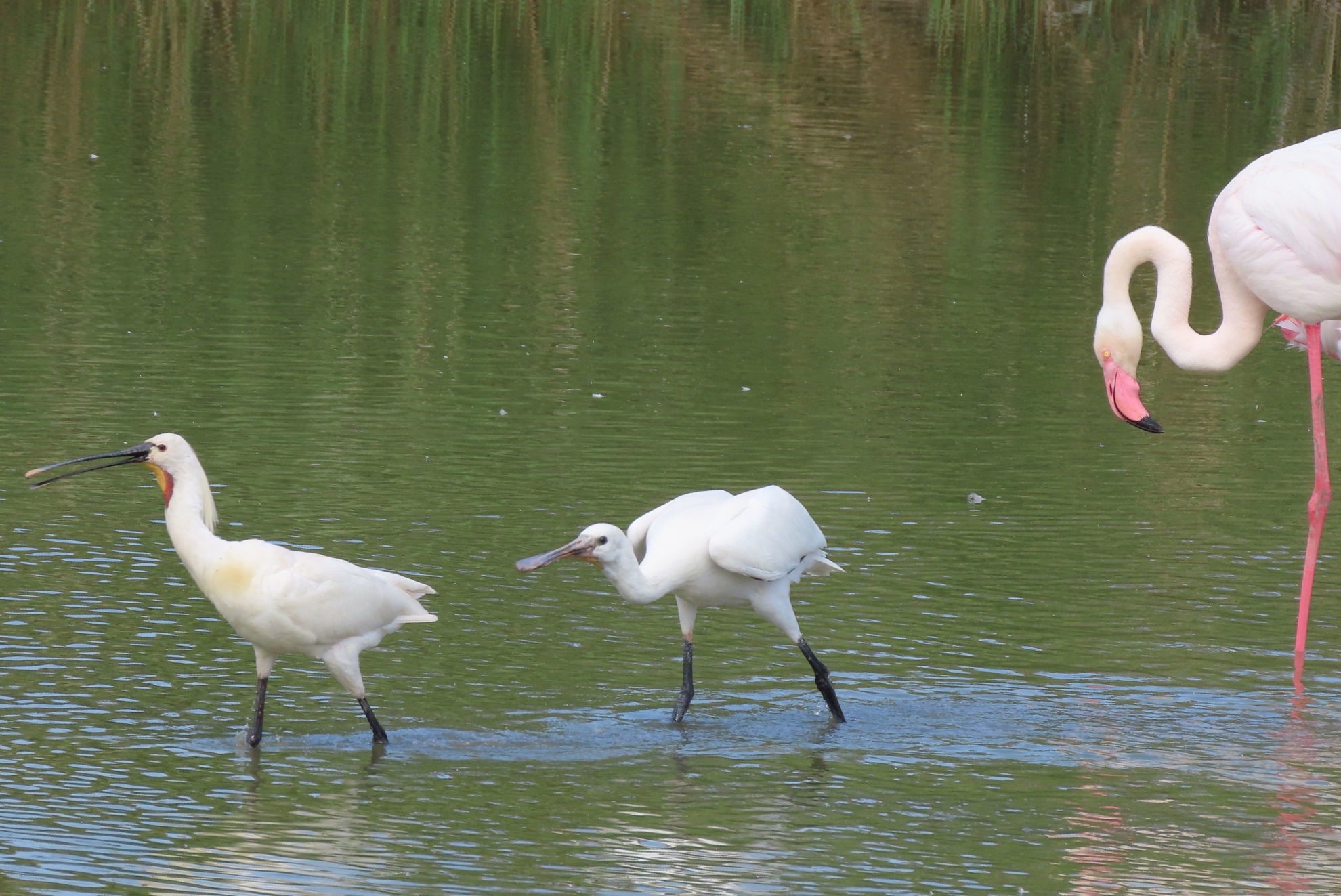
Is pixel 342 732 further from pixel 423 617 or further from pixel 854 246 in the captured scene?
pixel 854 246

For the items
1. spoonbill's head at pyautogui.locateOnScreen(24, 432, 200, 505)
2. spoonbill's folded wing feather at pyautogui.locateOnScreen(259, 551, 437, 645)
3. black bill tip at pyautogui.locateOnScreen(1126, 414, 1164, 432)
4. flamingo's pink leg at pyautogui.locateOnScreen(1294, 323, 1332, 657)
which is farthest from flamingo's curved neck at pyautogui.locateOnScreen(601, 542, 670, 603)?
flamingo's pink leg at pyautogui.locateOnScreen(1294, 323, 1332, 657)

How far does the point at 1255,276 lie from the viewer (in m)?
8.91

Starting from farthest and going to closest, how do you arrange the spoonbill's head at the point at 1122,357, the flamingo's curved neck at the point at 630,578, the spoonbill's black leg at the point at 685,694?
1. the spoonbill's head at the point at 1122,357
2. the spoonbill's black leg at the point at 685,694
3. the flamingo's curved neck at the point at 630,578

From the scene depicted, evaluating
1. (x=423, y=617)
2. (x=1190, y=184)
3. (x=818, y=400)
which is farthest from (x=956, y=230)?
(x=423, y=617)

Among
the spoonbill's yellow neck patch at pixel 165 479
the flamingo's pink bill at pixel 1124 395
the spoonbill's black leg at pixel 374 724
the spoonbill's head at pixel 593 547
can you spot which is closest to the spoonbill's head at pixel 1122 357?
the flamingo's pink bill at pixel 1124 395

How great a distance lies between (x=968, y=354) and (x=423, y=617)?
7667 millimetres

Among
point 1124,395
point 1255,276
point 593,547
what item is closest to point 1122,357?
point 1124,395

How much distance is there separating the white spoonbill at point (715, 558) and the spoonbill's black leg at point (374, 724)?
71cm

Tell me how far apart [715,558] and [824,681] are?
61 cm

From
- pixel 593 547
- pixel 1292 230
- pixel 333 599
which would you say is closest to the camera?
pixel 333 599

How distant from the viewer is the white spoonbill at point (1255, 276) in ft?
28.5

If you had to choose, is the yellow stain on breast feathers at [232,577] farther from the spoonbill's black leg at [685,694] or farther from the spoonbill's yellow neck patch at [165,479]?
the spoonbill's black leg at [685,694]

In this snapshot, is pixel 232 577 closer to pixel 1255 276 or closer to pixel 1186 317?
pixel 1186 317

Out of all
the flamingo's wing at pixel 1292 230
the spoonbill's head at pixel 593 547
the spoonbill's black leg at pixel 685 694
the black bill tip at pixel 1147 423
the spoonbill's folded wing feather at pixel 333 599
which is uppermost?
the flamingo's wing at pixel 1292 230
